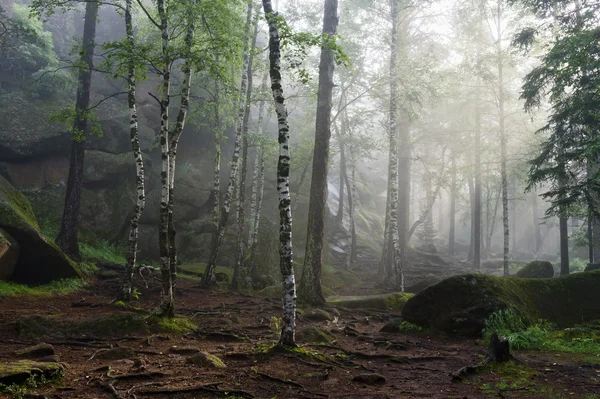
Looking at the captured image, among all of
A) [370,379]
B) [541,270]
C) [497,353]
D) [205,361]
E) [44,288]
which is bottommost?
[370,379]

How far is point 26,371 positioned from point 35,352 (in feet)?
5.11

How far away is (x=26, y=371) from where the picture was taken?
4980mm

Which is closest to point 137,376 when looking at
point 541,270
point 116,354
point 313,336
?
point 116,354

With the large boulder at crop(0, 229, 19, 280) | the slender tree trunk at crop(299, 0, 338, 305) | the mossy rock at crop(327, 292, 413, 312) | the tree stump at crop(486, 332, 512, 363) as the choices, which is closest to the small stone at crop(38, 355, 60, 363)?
the large boulder at crop(0, 229, 19, 280)

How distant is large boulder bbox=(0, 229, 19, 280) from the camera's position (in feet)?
37.8

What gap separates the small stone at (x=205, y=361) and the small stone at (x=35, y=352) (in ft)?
7.26

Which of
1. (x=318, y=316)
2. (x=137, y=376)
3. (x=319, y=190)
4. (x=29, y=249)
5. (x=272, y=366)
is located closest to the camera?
(x=137, y=376)

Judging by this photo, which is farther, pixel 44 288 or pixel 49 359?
pixel 44 288

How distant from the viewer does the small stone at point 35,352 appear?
619 centimetres

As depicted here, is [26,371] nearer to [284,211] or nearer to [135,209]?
[284,211]

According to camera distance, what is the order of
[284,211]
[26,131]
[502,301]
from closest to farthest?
[284,211]
[502,301]
[26,131]

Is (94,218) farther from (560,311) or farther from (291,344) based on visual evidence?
(560,311)

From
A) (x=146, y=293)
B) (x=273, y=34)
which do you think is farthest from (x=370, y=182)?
(x=273, y=34)

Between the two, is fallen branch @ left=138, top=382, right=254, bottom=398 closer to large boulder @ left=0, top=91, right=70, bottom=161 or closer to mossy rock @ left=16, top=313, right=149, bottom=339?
mossy rock @ left=16, top=313, right=149, bottom=339
